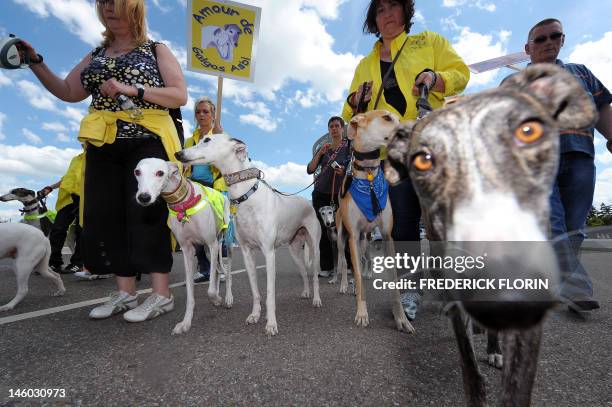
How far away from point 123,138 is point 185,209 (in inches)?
34.1

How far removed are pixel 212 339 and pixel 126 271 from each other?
128 centimetres

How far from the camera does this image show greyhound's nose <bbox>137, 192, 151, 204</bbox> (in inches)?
107

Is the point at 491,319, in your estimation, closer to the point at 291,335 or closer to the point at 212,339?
the point at 291,335

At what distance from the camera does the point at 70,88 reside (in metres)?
3.00

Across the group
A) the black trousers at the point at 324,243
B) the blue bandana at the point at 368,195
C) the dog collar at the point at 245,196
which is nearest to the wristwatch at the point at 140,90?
the dog collar at the point at 245,196

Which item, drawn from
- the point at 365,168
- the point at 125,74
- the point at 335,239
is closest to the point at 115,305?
the point at 125,74

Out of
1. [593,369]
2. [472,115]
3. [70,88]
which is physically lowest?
[593,369]

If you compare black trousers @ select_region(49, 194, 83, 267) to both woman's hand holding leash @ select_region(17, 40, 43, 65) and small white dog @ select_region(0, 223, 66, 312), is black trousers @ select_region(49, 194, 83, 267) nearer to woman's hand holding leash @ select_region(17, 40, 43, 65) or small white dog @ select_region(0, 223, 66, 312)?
small white dog @ select_region(0, 223, 66, 312)

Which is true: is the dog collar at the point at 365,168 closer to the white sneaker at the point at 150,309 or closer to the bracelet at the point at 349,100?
the bracelet at the point at 349,100

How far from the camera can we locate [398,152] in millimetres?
1383

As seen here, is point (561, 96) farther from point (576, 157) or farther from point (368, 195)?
point (576, 157)

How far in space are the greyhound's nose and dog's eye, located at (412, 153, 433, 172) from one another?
2.41 meters

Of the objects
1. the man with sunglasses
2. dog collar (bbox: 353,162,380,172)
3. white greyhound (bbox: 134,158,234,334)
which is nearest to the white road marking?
white greyhound (bbox: 134,158,234,334)

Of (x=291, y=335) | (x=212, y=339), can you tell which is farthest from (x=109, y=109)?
(x=291, y=335)
